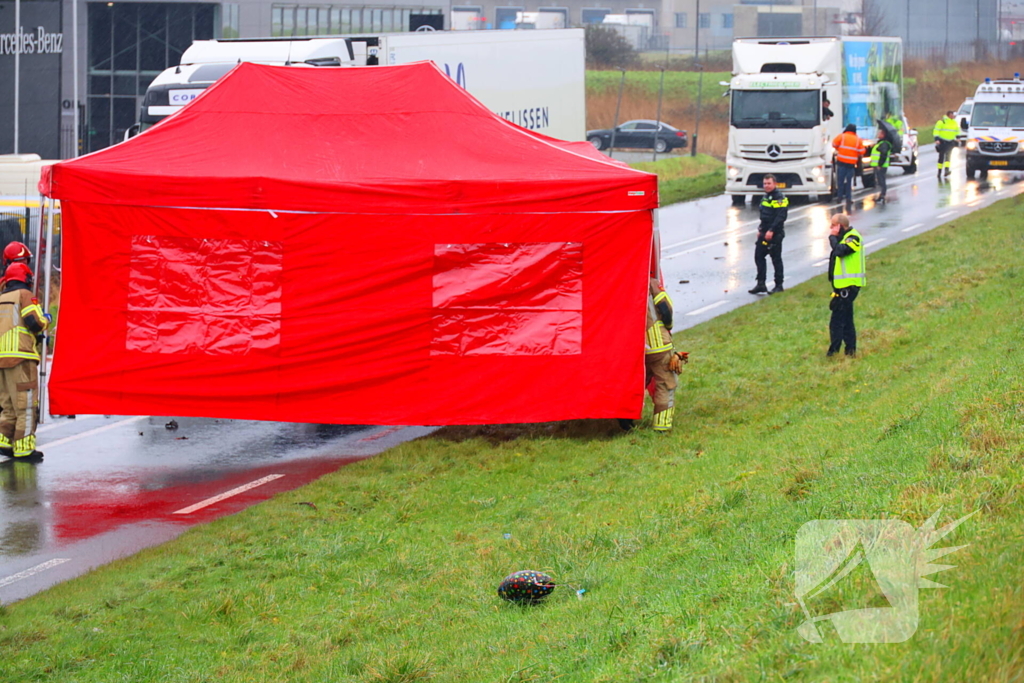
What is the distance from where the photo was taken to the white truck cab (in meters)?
32.8

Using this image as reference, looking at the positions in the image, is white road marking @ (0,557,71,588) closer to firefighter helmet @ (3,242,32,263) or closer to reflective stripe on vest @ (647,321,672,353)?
firefighter helmet @ (3,242,32,263)

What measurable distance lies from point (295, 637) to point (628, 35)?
69.9 metres

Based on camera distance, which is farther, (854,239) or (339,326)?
(854,239)

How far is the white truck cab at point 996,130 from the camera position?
32.8 meters

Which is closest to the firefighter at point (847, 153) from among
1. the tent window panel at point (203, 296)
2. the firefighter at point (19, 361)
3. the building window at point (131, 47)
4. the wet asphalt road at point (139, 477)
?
the wet asphalt road at point (139, 477)

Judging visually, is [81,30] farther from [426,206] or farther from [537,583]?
[537,583]

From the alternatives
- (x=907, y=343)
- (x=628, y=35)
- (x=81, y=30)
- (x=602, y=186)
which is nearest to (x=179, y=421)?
(x=602, y=186)

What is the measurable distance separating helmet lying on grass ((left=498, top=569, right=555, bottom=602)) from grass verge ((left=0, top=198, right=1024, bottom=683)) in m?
0.07

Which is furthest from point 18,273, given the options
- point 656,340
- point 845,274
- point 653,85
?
point 653,85

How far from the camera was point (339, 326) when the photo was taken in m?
11.4

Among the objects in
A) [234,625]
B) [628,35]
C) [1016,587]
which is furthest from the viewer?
[628,35]

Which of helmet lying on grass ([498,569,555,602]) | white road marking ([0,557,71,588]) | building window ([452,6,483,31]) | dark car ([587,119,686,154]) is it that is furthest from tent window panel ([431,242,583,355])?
building window ([452,6,483,31])

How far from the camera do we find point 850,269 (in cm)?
1345

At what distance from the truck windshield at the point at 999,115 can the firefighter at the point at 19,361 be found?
97.0 feet
